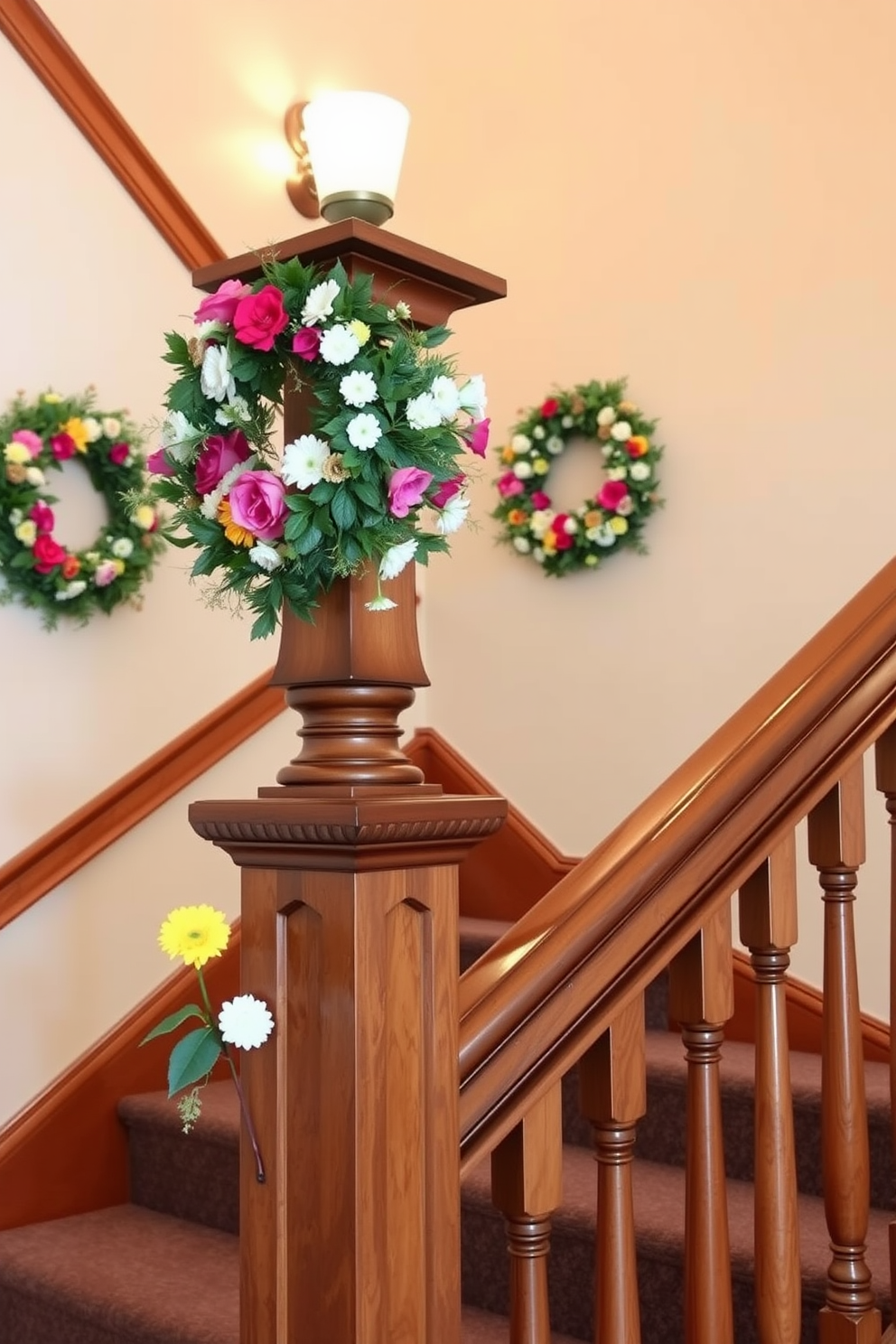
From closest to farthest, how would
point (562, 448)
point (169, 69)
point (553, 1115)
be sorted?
point (553, 1115) → point (169, 69) → point (562, 448)

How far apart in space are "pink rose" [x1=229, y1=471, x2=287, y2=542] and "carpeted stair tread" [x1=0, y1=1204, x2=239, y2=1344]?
1.47 meters

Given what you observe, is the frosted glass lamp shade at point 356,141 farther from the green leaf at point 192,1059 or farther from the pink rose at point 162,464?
the green leaf at point 192,1059

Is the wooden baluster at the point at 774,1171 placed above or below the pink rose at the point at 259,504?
below

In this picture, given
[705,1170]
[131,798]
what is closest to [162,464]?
[705,1170]

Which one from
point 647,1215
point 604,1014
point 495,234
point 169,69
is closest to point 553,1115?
point 604,1014

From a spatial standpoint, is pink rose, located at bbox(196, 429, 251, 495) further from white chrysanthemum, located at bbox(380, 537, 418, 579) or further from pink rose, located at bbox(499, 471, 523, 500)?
pink rose, located at bbox(499, 471, 523, 500)

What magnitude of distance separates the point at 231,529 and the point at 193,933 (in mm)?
323

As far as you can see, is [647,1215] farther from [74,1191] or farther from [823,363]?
[823,363]

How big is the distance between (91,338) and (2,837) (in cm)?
108

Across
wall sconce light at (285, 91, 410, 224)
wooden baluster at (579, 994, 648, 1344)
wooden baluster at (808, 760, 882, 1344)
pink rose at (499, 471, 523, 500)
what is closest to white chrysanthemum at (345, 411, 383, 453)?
wooden baluster at (579, 994, 648, 1344)

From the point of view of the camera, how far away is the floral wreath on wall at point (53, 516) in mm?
2801

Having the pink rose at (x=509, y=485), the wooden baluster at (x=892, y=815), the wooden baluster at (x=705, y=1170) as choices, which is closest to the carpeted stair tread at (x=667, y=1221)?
the wooden baluster at (x=892, y=815)

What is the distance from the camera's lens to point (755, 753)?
4.43ft

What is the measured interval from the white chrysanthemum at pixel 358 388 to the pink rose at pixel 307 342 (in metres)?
0.03
